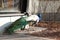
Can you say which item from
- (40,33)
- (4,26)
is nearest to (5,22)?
(4,26)

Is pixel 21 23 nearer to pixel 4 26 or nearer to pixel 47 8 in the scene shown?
pixel 4 26

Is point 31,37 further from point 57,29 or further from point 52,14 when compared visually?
point 52,14

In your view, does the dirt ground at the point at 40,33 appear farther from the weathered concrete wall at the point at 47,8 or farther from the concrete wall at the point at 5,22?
the concrete wall at the point at 5,22

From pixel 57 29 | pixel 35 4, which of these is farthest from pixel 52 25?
pixel 35 4

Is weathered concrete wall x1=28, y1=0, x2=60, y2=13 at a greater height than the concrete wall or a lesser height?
greater

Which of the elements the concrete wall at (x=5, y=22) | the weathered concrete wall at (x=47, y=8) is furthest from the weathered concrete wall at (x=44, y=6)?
the concrete wall at (x=5, y=22)

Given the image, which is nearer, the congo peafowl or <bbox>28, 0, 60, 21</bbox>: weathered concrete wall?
the congo peafowl

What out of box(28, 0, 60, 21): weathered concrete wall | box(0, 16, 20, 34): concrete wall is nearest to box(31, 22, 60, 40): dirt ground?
box(28, 0, 60, 21): weathered concrete wall

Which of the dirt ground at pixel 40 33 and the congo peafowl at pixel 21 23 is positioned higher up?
the congo peafowl at pixel 21 23

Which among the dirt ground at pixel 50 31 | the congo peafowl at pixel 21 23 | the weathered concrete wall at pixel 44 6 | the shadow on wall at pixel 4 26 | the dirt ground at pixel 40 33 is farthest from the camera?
the weathered concrete wall at pixel 44 6

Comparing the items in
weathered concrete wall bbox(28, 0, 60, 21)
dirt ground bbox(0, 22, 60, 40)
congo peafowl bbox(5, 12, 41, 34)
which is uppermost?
weathered concrete wall bbox(28, 0, 60, 21)

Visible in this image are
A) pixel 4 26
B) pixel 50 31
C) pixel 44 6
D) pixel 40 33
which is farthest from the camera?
pixel 44 6

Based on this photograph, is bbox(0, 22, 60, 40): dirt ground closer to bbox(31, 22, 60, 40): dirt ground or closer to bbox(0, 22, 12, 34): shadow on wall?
bbox(31, 22, 60, 40): dirt ground

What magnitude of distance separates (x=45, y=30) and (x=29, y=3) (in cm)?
79
